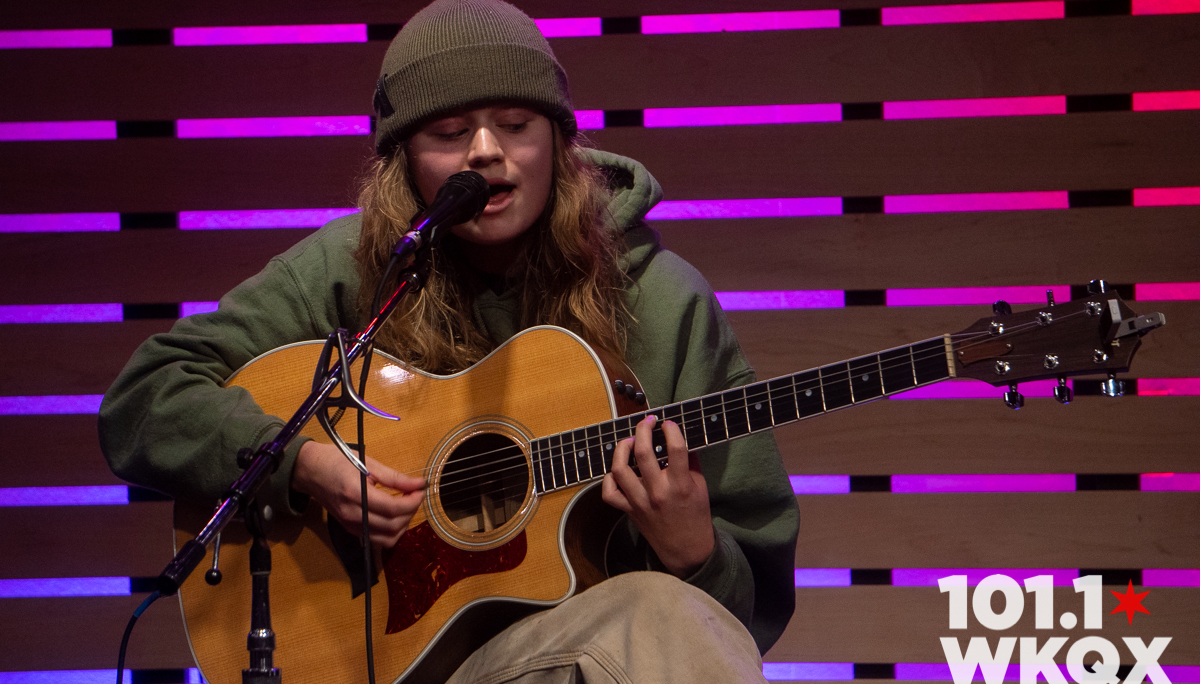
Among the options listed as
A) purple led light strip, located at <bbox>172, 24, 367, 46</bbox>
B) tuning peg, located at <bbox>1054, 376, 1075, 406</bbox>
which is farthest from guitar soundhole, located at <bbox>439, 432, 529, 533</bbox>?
purple led light strip, located at <bbox>172, 24, 367, 46</bbox>

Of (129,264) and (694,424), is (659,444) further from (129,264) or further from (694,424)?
(129,264)

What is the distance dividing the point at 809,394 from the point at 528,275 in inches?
27.1

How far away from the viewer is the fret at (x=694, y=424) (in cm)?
160

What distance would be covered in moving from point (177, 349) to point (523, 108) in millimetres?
864

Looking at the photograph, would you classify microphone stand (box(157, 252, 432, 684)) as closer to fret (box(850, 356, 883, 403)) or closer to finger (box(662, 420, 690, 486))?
finger (box(662, 420, 690, 486))

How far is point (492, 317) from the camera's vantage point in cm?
199

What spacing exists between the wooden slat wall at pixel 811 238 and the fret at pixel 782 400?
1.37 metres

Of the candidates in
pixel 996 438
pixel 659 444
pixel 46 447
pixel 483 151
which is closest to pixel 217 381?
pixel 483 151

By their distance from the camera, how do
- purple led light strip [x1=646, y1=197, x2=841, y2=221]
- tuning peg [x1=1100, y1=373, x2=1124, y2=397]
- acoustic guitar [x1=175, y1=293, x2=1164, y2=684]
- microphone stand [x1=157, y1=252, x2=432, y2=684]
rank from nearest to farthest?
microphone stand [x1=157, y1=252, x2=432, y2=684] < tuning peg [x1=1100, y1=373, x2=1124, y2=397] < acoustic guitar [x1=175, y1=293, x2=1164, y2=684] < purple led light strip [x1=646, y1=197, x2=841, y2=221]

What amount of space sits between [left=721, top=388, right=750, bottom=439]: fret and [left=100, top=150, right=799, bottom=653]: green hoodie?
9.6 inches

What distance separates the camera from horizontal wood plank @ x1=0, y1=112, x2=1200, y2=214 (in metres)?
2.88

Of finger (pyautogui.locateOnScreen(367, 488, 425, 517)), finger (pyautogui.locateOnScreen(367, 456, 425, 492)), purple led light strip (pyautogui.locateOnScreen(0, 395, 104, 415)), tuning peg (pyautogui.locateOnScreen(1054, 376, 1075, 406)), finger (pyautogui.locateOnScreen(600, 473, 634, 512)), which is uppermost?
purple led light strip (pyautogui.locateOnScreen(0, 395, 104, 415))

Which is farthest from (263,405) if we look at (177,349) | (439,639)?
(439,639)

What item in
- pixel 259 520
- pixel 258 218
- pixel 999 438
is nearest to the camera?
pixel 259 520
